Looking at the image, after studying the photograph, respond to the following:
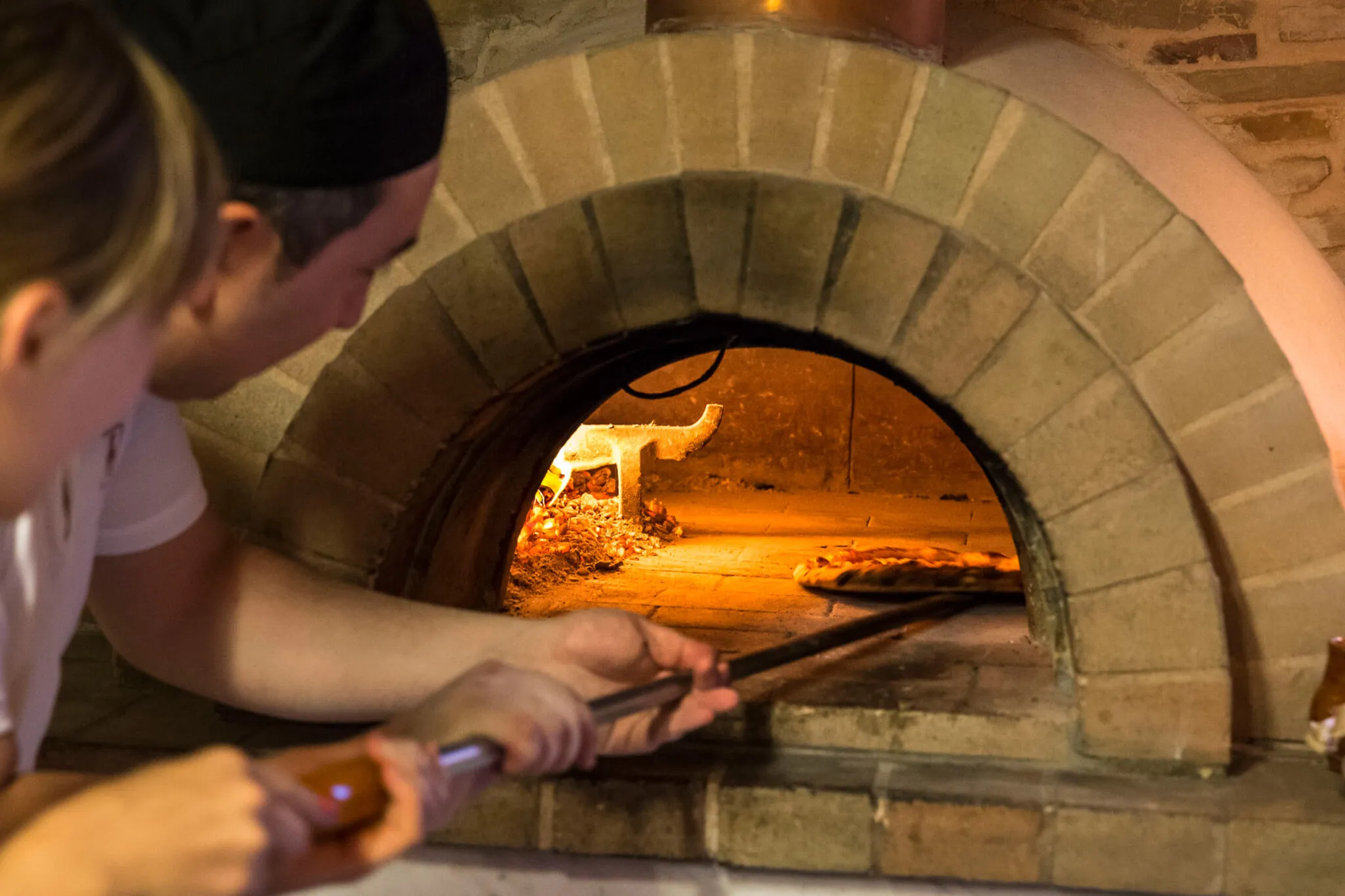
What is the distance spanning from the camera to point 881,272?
155cm

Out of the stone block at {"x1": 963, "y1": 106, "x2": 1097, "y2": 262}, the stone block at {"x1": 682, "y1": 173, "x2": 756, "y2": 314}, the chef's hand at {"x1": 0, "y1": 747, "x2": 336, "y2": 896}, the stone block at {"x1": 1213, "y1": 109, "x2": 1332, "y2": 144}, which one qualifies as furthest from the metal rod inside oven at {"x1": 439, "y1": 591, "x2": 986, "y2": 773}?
the stone block at {"x1": 1213, "y1": 109, "x2": 1332, "y2": 144}

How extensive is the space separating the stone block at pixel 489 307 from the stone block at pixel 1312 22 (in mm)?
1377

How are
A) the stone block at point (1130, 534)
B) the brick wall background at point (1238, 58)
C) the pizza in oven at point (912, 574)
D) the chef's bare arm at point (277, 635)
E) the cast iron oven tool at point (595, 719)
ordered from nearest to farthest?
1. the cast iron oven tool at point (595, 719)
2. the chef's bare arm at point (277, 635)
3. the stone block at point (1130, 534)
4. the brick wall background at point (1238, 58)
5. the pizza in oven at point (912, 574)

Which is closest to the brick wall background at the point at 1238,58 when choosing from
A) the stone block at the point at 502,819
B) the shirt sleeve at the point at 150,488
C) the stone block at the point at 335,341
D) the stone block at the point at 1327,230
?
the stone block at the point at 1327,230

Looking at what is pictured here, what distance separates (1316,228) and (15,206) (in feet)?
6.63

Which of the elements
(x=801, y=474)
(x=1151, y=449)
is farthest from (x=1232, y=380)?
(x=801, y=474)

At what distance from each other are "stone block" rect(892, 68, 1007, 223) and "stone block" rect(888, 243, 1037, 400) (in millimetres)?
61

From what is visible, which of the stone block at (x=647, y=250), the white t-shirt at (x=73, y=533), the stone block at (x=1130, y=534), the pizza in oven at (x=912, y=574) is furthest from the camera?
the pizza in oven at (x=912, y=574)

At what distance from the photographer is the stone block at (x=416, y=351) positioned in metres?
1.63

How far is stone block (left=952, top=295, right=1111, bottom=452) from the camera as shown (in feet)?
4.96

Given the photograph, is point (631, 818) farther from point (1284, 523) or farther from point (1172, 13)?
point (1172, 13)

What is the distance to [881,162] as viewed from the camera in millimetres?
1555

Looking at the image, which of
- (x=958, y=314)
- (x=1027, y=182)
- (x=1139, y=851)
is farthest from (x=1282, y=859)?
(x=1027, y=182)

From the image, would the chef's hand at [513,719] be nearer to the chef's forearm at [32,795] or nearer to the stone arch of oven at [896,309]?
the chef's forearm at [32,795]
